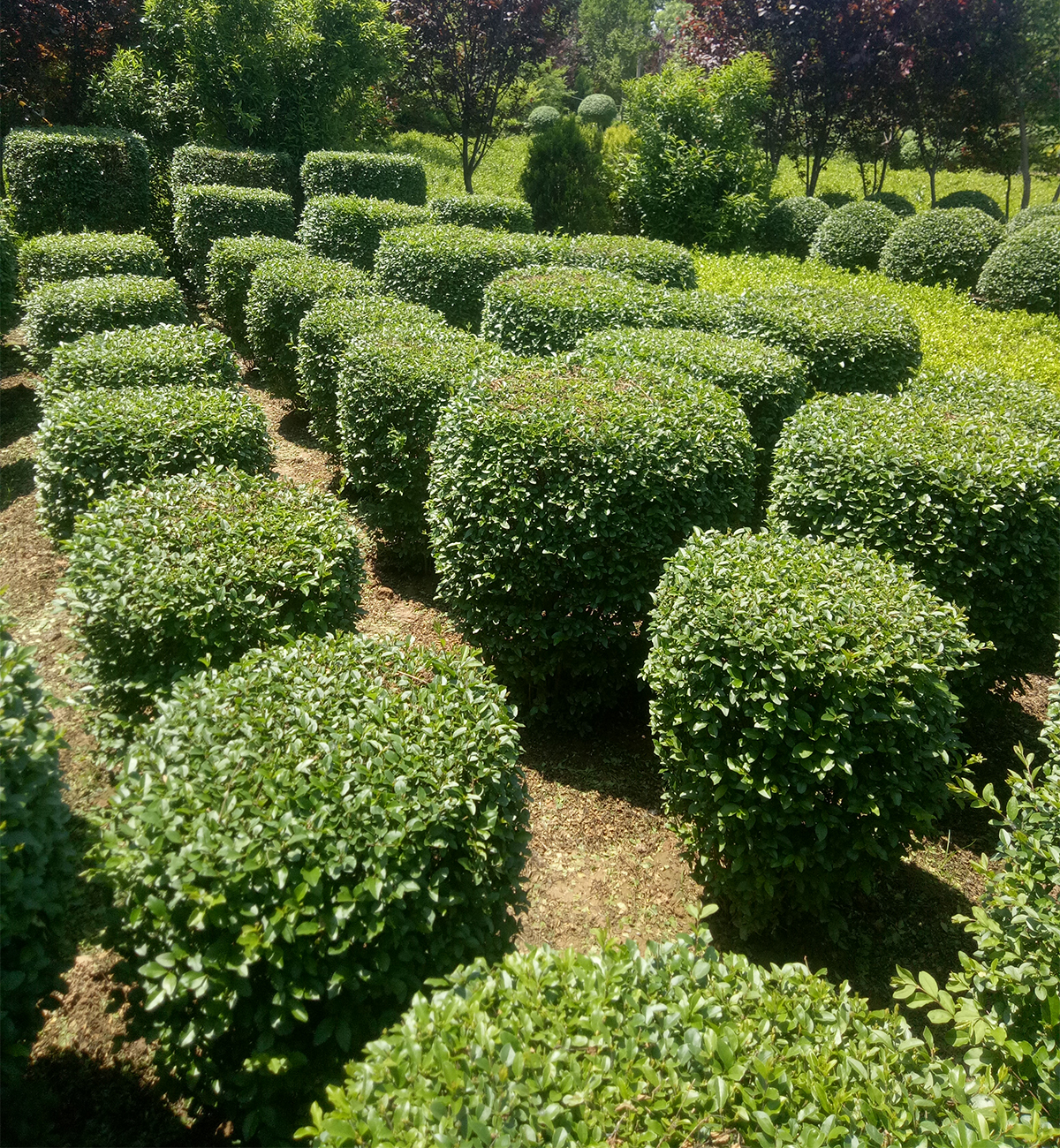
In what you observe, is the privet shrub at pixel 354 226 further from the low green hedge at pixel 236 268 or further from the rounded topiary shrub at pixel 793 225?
the rounded topiary shrub at pixel 793 225

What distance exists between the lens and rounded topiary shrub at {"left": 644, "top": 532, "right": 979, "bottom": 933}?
350 cm

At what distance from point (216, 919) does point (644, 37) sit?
51.9 meters

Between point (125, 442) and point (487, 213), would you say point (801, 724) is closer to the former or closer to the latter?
point (125, 442)

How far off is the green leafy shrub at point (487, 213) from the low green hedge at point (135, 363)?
7830 millimetres

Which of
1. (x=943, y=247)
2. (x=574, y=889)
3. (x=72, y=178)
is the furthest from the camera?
(x=943, y=247)

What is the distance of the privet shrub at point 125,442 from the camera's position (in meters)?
4.90

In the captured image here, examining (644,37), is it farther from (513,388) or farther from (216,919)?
(216,919)

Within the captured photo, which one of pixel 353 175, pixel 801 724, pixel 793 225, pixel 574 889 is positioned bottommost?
pixel 574 889

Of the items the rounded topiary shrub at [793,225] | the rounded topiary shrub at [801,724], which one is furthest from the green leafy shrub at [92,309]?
the rounded topiary shrub at [793,225]

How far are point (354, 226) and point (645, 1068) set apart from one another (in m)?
12.2

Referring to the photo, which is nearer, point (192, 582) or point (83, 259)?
point (192, 582)

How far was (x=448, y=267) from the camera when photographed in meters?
9.66

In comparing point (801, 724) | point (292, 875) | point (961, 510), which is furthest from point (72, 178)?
point (801, 724)

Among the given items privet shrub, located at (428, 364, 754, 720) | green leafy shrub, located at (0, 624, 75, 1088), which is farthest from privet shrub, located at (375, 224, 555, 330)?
green leafy shrub, located at (0, 624, 75, 1088)
